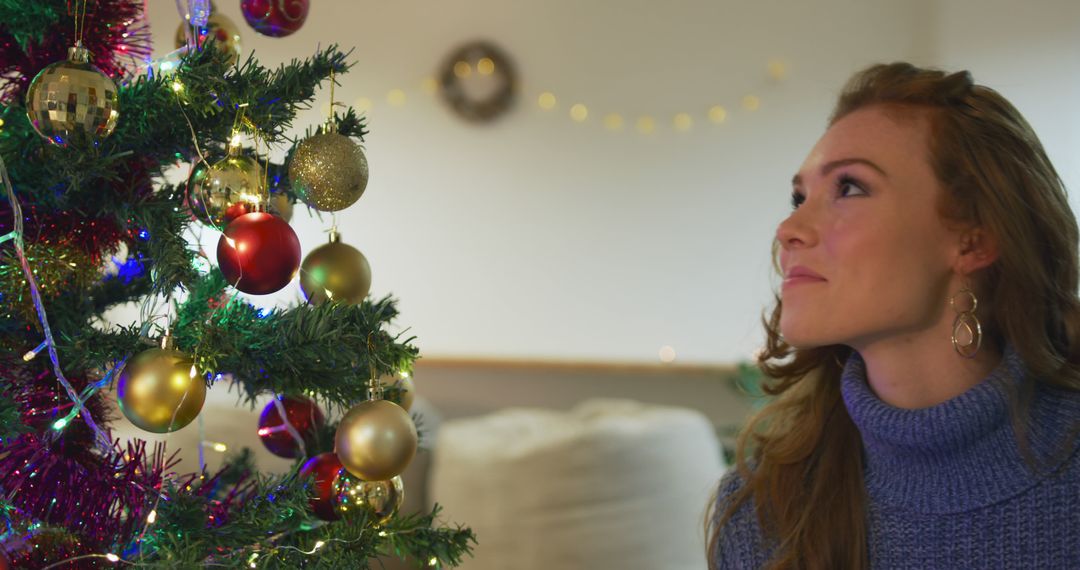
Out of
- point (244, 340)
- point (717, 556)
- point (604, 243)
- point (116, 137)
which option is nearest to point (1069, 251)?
point (717, 556)

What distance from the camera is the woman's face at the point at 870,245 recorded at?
1269 millimetres

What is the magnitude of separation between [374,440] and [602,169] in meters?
2.80

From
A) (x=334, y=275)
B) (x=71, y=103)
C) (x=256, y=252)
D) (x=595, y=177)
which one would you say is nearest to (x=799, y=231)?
(x=334, y=275)

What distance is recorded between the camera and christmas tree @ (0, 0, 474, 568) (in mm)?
797

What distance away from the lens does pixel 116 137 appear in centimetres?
83

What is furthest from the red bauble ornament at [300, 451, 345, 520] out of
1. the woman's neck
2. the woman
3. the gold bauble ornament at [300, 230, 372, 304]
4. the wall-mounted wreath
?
the wall-mounted wreath

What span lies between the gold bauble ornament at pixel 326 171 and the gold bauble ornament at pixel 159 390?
0.61 ft

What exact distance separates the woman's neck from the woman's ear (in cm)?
11

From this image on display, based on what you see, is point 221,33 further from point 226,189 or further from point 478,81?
point 478,81

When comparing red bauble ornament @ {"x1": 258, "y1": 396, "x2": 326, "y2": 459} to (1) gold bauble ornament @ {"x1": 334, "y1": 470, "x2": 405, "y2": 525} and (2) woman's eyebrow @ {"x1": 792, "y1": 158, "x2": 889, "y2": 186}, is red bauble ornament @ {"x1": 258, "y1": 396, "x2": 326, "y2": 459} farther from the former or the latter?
(2) woman's eyebrow @ {"x1": 792, "y1": 158, "x2": 889, "y2": 186}

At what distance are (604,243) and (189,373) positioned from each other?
9.15ft

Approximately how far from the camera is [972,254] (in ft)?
4.31

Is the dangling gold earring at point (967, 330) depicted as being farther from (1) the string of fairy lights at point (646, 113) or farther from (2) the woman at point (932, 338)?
(1) the string of fairy lights at point (646, 113)

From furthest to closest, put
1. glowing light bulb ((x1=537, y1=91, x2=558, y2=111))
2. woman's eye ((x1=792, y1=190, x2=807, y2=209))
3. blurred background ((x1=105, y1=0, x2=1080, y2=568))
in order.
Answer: glowing light bulb ((x1=537, y1=91, x2=558, y2=111)) → blurred background ((x1=105, y1=0, x2=1080, y2=568)) → woman's eye ((x1=792, y1=190, x2=807, y2=209))
